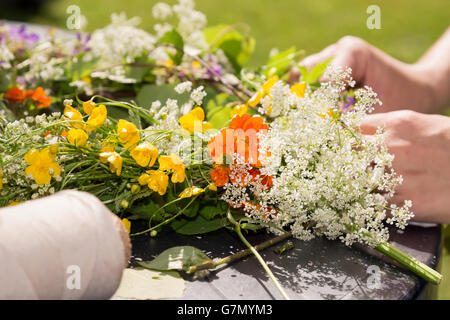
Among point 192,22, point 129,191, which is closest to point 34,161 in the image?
point 129,191

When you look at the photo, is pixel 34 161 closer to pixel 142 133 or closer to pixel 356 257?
pixel 142 133

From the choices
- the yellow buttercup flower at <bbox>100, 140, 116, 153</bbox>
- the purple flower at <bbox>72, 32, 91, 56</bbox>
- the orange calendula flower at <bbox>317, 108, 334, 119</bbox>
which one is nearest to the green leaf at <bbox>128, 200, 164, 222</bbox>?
the yellow buttercup flower at <bbox>100, 140, 116, 153</bbox>

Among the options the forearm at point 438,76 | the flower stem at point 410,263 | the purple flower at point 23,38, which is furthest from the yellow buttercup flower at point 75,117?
the forearm at point 438,76

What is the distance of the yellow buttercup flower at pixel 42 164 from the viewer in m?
0.80

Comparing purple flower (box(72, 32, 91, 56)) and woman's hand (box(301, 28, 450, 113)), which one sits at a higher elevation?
purple flower (box(72, 32, 91, 56))

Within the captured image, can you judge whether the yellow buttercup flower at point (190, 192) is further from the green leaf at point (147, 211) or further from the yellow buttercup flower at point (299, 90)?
the yellow buttercup flower at point (299, 90)

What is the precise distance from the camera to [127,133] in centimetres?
84

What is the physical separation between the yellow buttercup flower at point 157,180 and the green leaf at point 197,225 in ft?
0.36

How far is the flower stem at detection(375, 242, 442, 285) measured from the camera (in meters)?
0.82

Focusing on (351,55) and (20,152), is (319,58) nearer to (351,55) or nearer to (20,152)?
(351,55)

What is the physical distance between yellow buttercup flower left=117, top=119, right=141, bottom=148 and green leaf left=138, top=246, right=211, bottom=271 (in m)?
0.19

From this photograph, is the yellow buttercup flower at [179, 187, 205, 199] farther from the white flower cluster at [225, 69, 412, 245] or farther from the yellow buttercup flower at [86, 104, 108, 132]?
the yellow buttercup flower at [86, 104, 108, 132]

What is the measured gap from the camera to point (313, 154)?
0.90 m

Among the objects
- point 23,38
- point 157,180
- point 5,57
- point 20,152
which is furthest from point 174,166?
point 23,38
